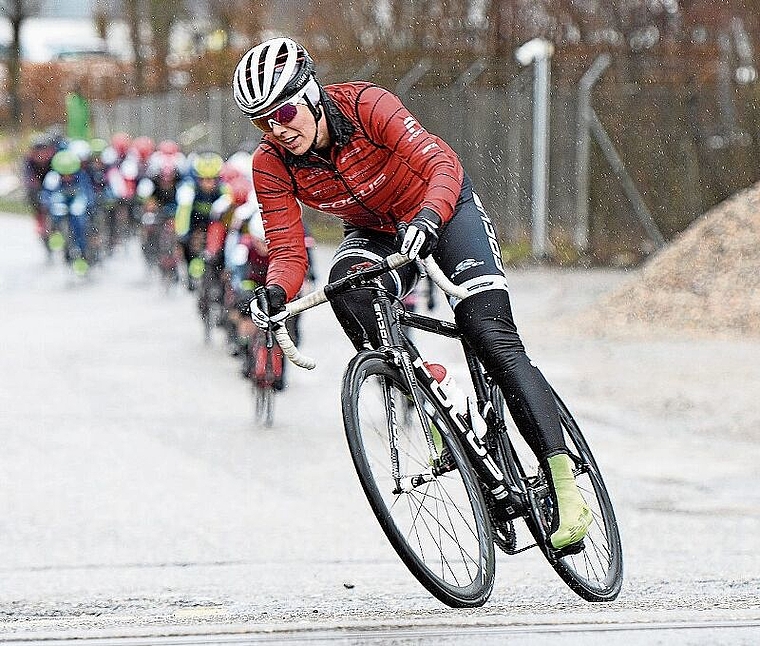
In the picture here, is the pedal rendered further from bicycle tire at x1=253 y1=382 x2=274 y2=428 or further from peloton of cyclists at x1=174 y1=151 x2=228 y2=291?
peloton of cyclists at x1=174 y1=151 x2=228 y2=291

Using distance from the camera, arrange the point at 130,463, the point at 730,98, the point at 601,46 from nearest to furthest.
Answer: the point at 130,463 → the point at 730,98 → the point at 601,46

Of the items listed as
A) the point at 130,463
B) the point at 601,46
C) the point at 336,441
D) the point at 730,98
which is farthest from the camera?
the point at 601,46

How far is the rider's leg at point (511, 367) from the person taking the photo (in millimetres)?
5000

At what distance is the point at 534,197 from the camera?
22.5m

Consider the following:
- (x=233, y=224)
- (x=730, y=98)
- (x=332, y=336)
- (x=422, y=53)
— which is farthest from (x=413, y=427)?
(x=422, y=53)

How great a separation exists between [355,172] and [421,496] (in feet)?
3.48

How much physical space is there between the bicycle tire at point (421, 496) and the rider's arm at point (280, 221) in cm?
51

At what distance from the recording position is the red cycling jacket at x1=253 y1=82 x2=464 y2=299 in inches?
198

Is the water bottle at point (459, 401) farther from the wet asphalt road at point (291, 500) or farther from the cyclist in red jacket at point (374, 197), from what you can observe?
the wet asphalt road at point (291, 500)

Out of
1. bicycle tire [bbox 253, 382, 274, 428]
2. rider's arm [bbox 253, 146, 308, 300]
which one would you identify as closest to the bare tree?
bicycle tire [bbox 253, 382, 274, 428]

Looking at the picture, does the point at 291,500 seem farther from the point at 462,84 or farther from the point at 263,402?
the point at 462,84

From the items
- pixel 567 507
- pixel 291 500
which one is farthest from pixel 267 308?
pixel 291 500

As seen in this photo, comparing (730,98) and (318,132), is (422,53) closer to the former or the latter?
(730,98)

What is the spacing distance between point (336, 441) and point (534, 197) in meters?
13.0
